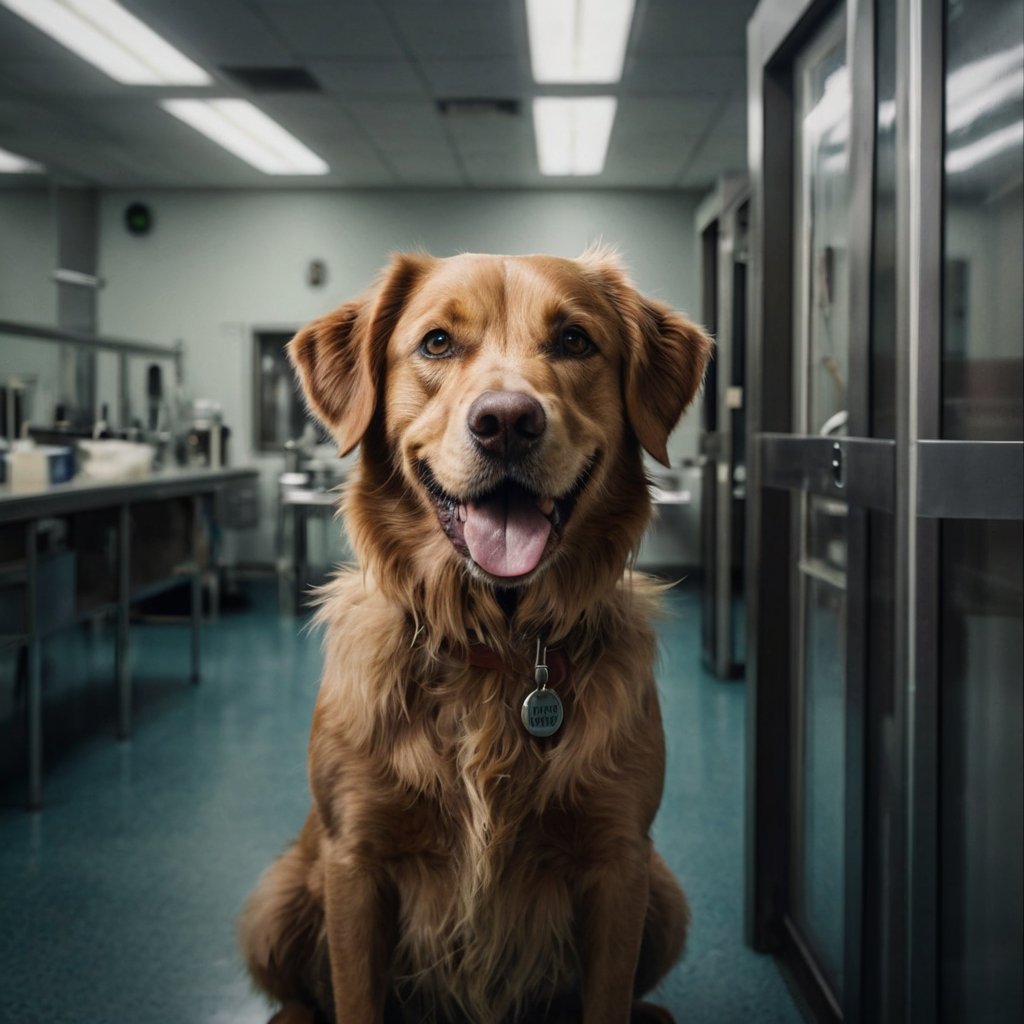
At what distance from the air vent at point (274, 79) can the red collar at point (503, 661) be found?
449 cm

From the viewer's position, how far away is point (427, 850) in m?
1.38

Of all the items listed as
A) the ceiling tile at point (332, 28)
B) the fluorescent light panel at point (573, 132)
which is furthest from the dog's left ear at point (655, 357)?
the fluorescent light panel at point (573, 132)

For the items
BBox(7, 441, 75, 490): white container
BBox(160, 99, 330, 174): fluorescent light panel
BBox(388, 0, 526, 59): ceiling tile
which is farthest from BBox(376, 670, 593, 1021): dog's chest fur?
BBox(160, 99, 330, 174): fluorescent light panel

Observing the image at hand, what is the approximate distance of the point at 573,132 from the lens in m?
6.21

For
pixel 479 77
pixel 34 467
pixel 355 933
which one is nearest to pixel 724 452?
pixel 479 77

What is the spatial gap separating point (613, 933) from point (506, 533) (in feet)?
1.83

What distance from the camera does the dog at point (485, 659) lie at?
1355mm

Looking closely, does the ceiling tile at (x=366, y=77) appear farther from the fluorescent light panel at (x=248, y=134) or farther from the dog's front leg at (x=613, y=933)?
the dog's front leg at (x=613, y=933)

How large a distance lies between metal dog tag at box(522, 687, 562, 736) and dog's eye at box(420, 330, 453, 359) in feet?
1.61

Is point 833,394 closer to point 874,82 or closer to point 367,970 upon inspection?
point 874,82

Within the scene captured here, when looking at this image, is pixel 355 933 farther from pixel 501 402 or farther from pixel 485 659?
pixel 501 402

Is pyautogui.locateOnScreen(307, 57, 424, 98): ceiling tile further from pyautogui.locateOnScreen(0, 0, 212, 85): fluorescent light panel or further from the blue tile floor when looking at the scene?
the blue tile floor

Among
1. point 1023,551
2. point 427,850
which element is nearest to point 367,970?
point 427,850

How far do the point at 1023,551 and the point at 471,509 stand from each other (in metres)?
0.69
